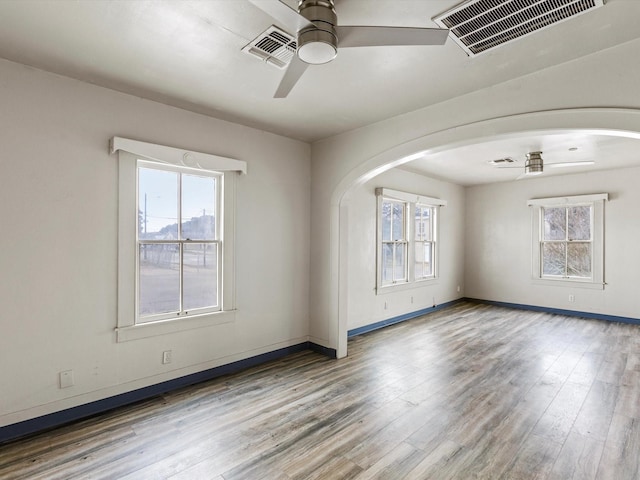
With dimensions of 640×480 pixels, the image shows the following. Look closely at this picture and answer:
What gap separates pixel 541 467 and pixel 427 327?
3.53 meters

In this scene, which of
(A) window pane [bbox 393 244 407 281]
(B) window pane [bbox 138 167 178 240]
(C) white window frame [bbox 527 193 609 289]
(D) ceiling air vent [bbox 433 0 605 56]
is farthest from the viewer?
(C) white window frame [bbox 527 193 609 289]

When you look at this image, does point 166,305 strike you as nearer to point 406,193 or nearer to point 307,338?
point 307,338

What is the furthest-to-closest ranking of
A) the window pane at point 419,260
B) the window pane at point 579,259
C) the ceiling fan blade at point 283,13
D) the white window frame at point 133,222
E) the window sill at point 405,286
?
1. the window pane at point 419,260
2. the window pane at point 579,259
3. the window sill at point 405,286
4. the white window frame at point 133,222
5. the ceiling fan blade at point 283,13

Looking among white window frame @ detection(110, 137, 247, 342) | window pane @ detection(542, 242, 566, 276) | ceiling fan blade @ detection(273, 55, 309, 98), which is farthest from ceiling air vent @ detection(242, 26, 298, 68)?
window pane @ detection(542, 242, 566, 276)

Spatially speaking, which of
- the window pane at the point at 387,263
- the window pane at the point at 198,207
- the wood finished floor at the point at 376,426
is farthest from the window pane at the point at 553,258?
the window pane at the point at 198,207

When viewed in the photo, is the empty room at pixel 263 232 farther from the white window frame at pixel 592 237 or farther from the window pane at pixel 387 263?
the white window frame at pixel 592 237

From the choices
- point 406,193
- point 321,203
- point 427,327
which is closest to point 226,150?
point 321,203

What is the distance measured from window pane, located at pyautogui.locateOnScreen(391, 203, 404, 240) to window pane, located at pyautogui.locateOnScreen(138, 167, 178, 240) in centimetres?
391

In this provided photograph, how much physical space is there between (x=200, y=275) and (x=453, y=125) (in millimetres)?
2941

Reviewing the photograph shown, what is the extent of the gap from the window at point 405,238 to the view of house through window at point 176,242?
298cm

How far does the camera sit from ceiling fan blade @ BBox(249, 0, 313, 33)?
4.48 feet

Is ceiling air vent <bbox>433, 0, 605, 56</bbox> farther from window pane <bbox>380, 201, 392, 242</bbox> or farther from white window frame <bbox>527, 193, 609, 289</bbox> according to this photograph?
white window frame <bbox>527, 193, 609, 289</bbox>

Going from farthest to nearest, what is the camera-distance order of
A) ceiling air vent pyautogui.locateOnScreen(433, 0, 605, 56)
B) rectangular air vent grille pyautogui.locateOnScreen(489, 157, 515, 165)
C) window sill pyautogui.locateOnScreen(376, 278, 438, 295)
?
window sill pyautogui.locateOnScreen(376, 278, 438, 295) < rectangular air vent grille pyautogui.locateOnScreen(489, 157, 515, 165) < ceiling air vent pyautogui.locateOnScreen(433, 0, 605, 56)

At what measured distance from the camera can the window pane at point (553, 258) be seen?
6.90 m
